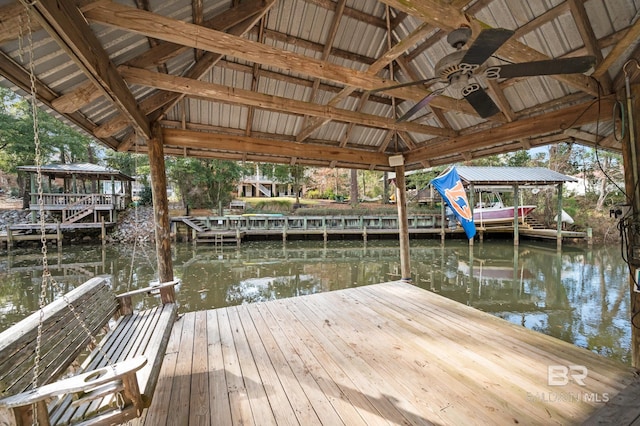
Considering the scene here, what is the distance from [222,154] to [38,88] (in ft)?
8.88

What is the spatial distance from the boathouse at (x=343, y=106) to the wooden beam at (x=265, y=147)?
4cm

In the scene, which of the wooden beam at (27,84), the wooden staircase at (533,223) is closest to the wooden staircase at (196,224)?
the wooden beam at (27,84)

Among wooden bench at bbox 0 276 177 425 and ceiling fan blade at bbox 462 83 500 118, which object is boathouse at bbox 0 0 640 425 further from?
wooden bench at bbox 0 276 177 425

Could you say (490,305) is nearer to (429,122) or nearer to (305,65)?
(429,122)

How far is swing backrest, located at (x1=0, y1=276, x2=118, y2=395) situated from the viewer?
4.33 ft

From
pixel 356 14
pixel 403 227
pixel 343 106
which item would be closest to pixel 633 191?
pixel 403 227

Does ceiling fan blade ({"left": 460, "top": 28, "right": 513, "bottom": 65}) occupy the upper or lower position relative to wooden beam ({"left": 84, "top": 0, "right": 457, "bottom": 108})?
lower

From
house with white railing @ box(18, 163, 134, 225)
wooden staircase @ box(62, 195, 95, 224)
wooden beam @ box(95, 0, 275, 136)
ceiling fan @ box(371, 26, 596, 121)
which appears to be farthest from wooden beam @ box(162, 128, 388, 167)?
wooden staircase @ box(62, 195, 95, 224)

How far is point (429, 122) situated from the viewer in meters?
4.82

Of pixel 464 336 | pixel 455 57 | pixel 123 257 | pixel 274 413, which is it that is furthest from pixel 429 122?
pixel 123 257

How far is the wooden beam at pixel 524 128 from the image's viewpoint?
2.81 metres
